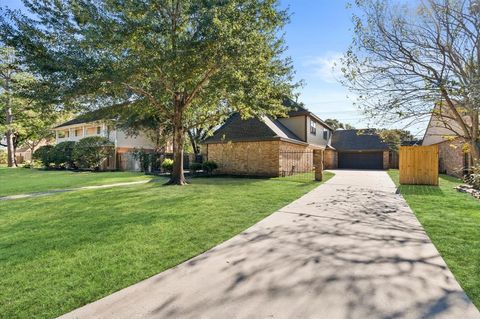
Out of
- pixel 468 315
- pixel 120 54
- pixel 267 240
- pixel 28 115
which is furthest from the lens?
pixel 28 115

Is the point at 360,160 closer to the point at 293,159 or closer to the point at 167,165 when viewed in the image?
the point at 293,159

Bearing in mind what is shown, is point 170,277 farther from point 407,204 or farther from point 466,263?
point 407,204

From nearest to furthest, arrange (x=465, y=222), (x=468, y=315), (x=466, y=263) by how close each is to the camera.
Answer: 1. (x=468, y=315)
2. (x=466, y=263)
3. (x=465, y=222)

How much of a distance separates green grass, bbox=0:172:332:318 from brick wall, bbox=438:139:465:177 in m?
15.4

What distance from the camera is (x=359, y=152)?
31.6m

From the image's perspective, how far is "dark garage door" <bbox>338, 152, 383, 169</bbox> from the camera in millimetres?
30844

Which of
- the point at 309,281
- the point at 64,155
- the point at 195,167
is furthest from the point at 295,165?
the point at 64,155

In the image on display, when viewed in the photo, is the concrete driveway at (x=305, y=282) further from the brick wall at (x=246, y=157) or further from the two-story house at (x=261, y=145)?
the brick wall at (x=246, y=157)

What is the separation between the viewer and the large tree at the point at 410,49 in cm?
861

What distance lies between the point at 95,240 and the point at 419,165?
47.6 feet

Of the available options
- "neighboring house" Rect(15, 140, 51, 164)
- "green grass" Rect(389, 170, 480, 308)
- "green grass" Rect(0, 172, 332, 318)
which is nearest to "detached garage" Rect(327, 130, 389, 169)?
"green grass" Rect(389, 170, 480, 308)

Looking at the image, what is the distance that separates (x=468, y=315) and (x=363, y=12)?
1039 cm

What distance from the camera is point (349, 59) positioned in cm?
977

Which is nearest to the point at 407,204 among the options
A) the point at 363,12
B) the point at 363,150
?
the point at 363,12
